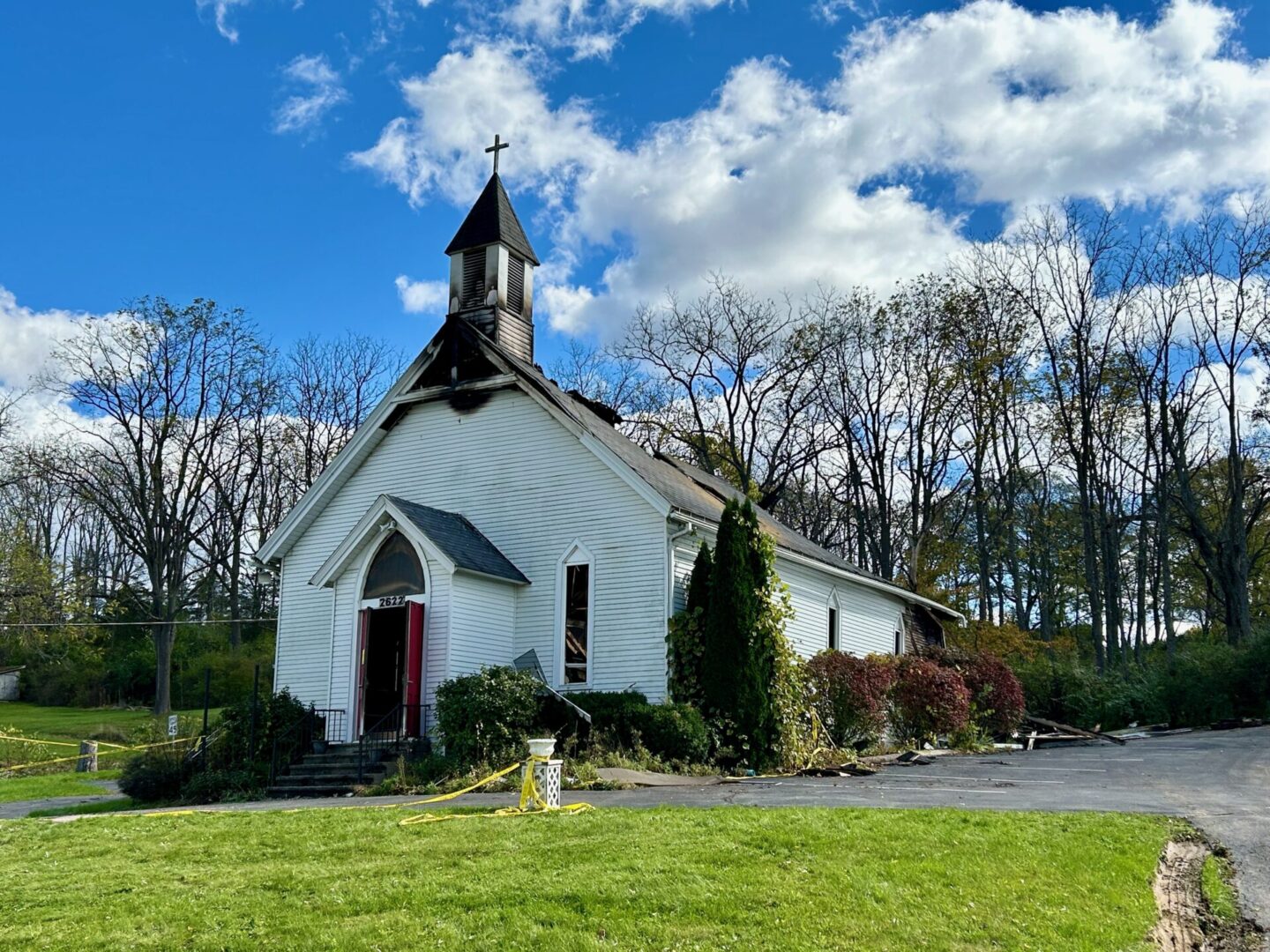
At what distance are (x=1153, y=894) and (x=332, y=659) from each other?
16.3m

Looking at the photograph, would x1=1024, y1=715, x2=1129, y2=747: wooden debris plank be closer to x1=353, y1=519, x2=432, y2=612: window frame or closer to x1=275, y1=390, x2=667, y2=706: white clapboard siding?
x1=275, y1=390, x2=667, y2=706: white clapboard siding

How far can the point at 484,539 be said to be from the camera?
22281 mm

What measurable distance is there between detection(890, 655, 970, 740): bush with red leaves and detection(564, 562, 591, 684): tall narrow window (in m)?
7.47

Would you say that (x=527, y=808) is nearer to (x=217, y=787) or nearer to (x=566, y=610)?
(x=217, y=787)

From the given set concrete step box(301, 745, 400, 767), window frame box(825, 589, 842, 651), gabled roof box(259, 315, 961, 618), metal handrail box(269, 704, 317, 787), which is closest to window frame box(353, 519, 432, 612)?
metal handrail box(269, 704, 317, 787)

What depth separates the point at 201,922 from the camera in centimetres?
786

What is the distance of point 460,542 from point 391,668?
3145 millimetres

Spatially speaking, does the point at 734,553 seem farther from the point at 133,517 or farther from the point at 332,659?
the point at 133,517

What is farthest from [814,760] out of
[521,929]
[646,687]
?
[521,929]

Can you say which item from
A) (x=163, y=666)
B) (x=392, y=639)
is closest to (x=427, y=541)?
(x=392, y=639)

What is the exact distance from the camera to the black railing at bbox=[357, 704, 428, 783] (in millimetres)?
19172

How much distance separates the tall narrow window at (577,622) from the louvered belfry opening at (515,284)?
6685 mm

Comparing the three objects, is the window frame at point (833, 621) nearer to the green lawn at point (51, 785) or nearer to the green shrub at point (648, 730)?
the green shrub at point (648, 730)

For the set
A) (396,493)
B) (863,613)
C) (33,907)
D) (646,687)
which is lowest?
(33,907)
